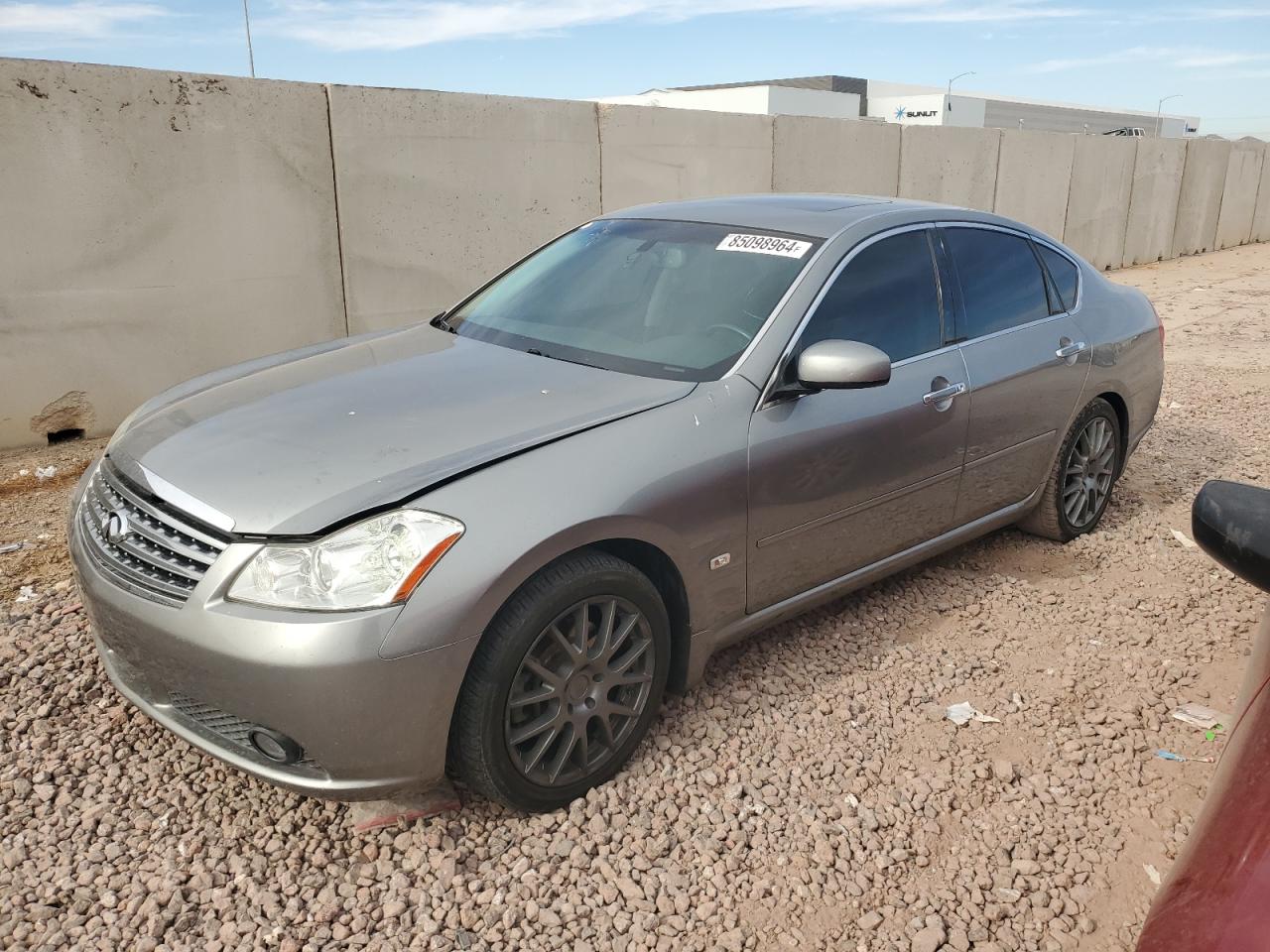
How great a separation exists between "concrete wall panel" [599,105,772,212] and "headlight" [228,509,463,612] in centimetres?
730

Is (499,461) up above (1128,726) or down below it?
above

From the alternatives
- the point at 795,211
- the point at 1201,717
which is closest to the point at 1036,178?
the point at 795,211

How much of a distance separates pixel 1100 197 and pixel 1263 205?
33.5 feet

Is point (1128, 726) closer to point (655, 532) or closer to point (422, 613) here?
point (655, 532)

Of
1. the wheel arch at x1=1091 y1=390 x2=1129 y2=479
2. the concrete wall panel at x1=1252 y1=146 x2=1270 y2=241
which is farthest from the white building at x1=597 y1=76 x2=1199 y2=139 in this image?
the wheel arch at x1=1091 y1=390 x2=1129 y2=479

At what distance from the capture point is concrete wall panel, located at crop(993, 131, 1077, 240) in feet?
52.3

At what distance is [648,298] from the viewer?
3.64 metres

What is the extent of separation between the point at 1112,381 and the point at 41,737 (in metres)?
4.69

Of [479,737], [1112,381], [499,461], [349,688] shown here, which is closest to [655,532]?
[499,461]

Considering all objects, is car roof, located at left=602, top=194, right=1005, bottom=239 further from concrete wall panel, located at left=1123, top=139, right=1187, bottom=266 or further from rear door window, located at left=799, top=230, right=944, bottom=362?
concrete wall panel, located at left=1123, top=139, right=1187, bottom=266

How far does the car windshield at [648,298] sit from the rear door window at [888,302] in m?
0.18

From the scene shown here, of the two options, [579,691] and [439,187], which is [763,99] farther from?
[579,691]

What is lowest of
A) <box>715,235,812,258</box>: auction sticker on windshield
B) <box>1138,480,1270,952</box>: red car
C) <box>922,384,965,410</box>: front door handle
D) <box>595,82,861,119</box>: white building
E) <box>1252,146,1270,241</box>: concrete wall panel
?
<box>1252,146,1270,241</box>: concrete wall panel

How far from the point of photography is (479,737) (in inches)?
101
